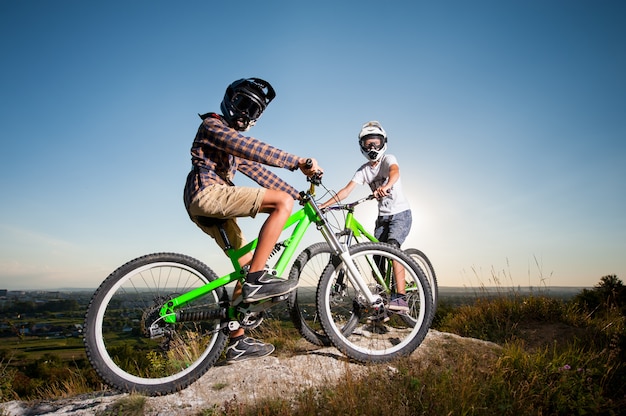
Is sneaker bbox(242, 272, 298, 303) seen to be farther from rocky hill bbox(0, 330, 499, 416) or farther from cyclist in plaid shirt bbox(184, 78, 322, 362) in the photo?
→ rocky hill bbox(0, 330, 499, 416)

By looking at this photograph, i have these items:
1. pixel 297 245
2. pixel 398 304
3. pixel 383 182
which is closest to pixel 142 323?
pixel 297 245

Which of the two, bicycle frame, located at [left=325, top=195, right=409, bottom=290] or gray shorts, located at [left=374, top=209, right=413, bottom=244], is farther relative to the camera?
gray shorts, located at [left=374, top=209, right=413, bottom=244]

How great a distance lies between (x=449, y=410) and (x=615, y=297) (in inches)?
366

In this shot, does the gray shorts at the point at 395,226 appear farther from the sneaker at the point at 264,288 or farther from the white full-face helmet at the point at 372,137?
the sneaker at the point at 264,288

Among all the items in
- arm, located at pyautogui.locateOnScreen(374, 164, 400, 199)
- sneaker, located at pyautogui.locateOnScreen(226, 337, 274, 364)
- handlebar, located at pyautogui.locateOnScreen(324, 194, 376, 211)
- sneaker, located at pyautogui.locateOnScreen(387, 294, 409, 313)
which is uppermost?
arm, located at pyautogui.locateOnScreen(374, 164, 400, 199)

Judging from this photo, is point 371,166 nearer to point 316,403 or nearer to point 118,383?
point 316,403

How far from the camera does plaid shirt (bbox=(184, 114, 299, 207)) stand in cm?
320

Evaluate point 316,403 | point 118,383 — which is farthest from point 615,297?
point 118,383

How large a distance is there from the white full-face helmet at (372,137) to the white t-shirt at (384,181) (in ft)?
0.41

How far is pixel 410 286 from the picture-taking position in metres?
4.79

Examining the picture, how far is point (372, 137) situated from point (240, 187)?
283 cm

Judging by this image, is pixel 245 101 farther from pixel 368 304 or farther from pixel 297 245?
pixel 368 304

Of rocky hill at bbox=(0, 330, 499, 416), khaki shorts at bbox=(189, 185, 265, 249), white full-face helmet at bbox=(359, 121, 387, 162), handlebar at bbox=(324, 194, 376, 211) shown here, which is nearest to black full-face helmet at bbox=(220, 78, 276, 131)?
khaki shorts at bbox=(189, 185, 265, 249)

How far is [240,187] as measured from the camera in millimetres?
3307
